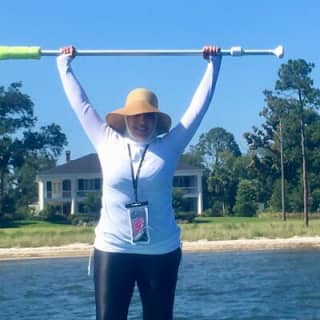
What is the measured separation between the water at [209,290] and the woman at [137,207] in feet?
24.5

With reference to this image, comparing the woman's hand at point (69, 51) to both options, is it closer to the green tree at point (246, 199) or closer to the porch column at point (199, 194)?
the green tree at point (246, 199)

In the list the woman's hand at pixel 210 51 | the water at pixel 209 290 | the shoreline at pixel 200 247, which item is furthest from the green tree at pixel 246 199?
the woman's hand at pixel 210 51

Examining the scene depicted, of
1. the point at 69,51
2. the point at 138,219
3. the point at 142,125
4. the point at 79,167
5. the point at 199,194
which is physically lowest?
the point at 138,219

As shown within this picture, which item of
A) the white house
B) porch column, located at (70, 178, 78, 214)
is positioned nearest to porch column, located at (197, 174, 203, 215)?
the white house

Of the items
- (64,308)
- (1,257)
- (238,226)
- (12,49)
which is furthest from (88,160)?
(12,49)

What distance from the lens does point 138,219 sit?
146 inches

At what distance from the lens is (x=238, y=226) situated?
134ft

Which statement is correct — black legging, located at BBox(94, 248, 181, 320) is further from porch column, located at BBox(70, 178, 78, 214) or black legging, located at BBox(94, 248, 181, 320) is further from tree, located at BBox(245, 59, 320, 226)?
porch column, located at BBox(70, 178, 78, 214)

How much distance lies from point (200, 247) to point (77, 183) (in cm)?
3304

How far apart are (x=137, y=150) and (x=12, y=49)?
0.69m

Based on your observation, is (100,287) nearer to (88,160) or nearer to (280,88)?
(280,88)

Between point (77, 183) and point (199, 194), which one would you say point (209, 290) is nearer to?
point (199, 194)

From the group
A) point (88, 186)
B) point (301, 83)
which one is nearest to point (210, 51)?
point (301, 83)

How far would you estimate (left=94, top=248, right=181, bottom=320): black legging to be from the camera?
12.4 ft
